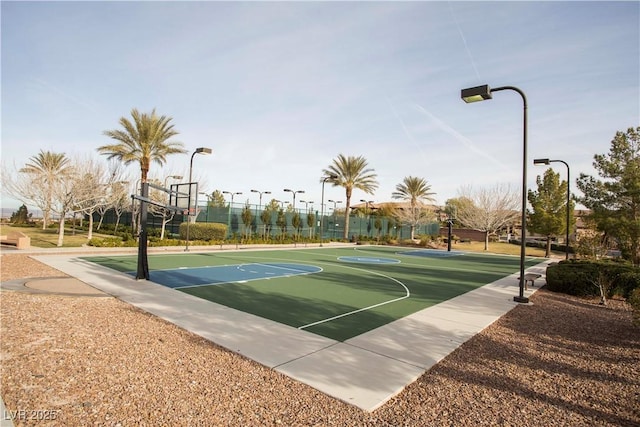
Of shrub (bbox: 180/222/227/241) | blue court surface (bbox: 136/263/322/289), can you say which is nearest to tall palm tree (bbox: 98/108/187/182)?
shrub (bbox: 180/222/227/241)

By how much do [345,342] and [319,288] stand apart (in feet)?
17.9

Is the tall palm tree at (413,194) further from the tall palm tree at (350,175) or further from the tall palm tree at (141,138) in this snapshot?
the tall palm tree at (141,138)

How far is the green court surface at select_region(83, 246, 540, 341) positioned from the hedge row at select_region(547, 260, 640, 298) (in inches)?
106

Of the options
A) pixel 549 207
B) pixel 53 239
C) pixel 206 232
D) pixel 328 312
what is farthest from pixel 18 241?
pixel 549 207

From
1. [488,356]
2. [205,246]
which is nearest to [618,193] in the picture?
[488,356]

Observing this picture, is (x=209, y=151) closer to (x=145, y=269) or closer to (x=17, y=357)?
(x=145, y=269)

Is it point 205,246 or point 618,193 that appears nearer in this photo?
point 618,193

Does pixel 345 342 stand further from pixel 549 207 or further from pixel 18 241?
pixel 549 207

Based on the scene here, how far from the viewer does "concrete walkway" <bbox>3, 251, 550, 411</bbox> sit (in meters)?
5.04

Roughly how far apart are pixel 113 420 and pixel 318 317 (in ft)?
16.5

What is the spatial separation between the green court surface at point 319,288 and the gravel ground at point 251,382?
2.26 meters

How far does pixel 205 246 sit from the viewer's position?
2764 cm

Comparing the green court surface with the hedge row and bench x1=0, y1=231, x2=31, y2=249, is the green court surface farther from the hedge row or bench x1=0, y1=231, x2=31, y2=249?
bench x1=0, y1=231, x2=31, y2=249

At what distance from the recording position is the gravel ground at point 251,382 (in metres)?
4.04
